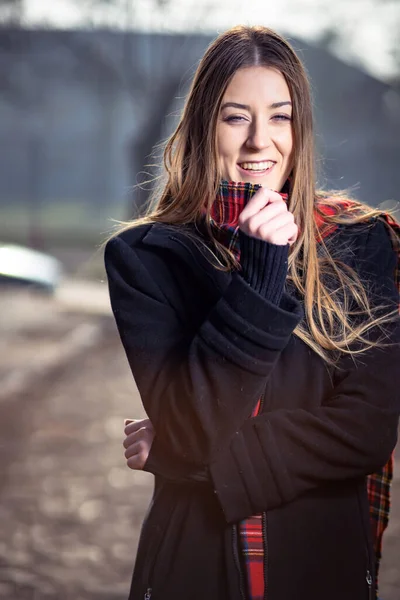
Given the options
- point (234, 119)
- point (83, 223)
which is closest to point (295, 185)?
point (234, 119)

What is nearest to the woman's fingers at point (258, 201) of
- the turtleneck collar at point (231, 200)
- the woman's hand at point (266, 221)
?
the woman's hand at point (266, 221)

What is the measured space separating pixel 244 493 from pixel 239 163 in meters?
0.77

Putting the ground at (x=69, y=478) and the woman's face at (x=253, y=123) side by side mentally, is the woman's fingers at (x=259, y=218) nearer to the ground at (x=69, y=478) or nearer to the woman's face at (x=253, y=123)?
the woman's face at (x=253, y=123)

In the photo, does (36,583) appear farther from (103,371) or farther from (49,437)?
(103,371)

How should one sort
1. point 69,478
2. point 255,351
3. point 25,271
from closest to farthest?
point 255,351, point 69,478, point 25,271

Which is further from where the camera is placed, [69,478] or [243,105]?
[69,478]

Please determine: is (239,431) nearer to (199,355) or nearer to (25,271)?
(199,355)

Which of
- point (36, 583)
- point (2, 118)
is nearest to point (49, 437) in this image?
point (36, 583)

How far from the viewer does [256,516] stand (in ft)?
6.68

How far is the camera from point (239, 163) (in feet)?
7.16

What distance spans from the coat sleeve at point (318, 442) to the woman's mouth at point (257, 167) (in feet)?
1.55

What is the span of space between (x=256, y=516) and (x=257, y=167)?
31.6 inches

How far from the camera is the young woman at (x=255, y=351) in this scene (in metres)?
1.97

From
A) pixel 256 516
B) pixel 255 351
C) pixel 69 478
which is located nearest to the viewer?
pixel 255 351
